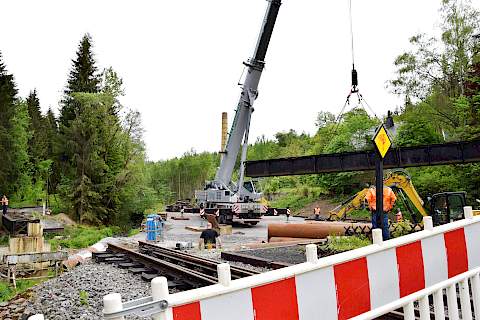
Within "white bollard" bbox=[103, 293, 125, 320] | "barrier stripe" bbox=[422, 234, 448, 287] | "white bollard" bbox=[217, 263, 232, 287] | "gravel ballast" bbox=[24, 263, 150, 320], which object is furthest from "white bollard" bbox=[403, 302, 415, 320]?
"gravel ballast" bbox=[24, 263, 150, 320]

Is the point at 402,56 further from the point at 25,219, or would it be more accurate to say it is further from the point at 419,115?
the point at 25,219

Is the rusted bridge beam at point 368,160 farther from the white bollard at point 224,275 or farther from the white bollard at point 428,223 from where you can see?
the white bollard at point 224,275

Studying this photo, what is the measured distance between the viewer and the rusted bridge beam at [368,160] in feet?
58.9

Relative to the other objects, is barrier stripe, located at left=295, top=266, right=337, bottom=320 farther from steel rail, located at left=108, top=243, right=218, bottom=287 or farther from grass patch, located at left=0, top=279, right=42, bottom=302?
grass patch, located at left=0, top=279, right=42, bottom=302

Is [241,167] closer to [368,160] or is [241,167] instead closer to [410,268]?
[368,160]

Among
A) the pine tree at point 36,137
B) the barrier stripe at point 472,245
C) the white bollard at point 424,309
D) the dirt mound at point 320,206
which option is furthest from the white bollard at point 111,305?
the pine tree at point 36,137

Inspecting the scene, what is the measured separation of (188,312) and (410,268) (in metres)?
1.70

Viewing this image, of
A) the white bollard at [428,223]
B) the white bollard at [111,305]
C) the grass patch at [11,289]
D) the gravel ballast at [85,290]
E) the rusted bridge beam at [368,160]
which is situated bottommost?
the grass patch at [11,289]

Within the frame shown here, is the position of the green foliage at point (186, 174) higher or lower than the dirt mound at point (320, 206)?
higher

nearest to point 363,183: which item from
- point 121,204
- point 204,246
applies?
point 121,204

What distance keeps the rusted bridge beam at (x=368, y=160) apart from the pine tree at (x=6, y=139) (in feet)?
96.6

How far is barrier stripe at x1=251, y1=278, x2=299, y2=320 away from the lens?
2.02 m

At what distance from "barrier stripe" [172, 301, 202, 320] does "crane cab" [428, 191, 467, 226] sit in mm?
8234

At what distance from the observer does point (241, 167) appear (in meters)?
26.0
